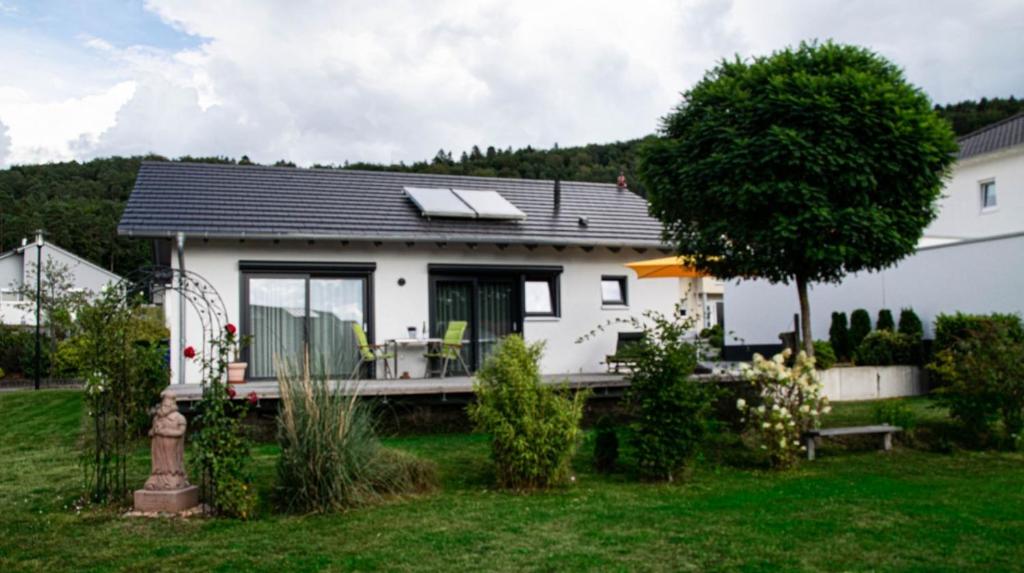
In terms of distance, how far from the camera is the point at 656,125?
33.3 feet

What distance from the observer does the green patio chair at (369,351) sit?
12.8 metres

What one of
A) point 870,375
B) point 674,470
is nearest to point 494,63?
point 870,375

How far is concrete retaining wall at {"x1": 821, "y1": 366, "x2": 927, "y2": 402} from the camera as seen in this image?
13.7 m

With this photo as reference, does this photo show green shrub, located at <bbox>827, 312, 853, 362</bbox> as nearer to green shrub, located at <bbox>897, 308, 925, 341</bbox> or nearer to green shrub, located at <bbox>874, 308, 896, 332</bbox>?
green shrub, located at <bbox>874, 308, 896, 332</bbox>

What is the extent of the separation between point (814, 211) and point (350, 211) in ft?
25.6

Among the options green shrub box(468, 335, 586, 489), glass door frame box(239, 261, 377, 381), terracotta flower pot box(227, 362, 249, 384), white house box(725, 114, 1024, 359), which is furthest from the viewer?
white house box(725, 114, 1024, 359)

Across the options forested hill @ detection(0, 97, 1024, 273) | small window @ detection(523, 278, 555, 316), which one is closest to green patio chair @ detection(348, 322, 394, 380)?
small window @ detection(523, 278, 555, 316)

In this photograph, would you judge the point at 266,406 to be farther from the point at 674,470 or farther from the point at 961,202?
the point at 961,202

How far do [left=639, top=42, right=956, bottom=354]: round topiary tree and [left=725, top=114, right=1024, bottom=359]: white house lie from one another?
1.12 meters

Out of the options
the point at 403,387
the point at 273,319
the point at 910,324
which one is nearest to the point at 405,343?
the point at 273,319

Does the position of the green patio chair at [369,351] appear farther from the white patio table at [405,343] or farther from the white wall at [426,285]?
the white wall at [426,285]

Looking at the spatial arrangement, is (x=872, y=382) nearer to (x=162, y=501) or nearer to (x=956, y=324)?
(x=956, y=324)

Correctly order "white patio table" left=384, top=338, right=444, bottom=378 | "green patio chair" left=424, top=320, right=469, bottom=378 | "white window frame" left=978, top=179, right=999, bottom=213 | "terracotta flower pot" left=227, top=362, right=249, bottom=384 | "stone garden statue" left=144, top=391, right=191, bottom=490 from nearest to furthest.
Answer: "stone garden statue" left=144, top=391, right=191, bottom=490 < "terracotta flower pot" left=227, top=362, right=249, bottom=384 < "white patio table" left=384, top=338, right=444, bottom=378 < "green patio chair" left=424, top=320, right=469, bottom=378 < "white window frame" left=978, top=179, right=999, bottom=213

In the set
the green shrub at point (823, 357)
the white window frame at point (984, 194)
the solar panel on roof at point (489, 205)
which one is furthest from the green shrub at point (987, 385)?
the white window frame at point (984, 194)
